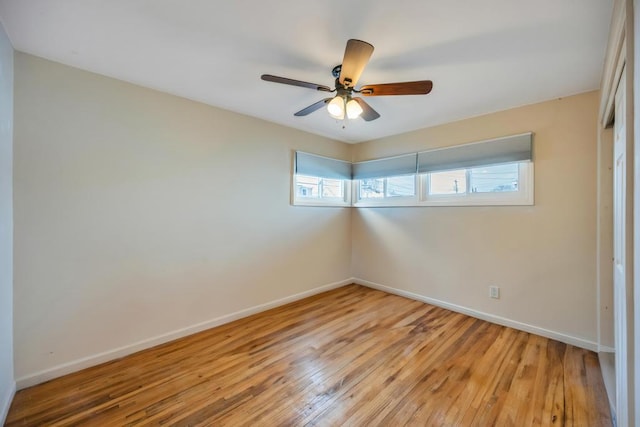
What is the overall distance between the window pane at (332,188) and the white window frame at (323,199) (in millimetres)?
46

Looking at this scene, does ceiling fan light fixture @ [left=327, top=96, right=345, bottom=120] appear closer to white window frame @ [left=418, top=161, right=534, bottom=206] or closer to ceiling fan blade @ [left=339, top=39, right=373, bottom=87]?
ceiling fan blade @ [left=339, top=39, right=373, bottom=87]

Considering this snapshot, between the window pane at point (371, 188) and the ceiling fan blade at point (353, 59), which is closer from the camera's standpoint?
the ceiling fan blade at point (353, 59)

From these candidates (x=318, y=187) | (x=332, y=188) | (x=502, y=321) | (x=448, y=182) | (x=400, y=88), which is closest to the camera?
(x=400, y=88)

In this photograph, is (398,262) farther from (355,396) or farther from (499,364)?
(355,396)

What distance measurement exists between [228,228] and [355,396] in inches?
74.6

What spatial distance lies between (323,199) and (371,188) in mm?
777

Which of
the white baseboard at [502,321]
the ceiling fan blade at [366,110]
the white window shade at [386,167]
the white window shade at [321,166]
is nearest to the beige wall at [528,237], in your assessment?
the white baseboard at [502,321]

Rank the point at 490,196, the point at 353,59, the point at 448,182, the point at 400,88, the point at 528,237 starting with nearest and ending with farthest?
the point at 353,59, the point at 400,88, the point at 528,237, the point at 490,196, the point at 448,182

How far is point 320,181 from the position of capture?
3.79m

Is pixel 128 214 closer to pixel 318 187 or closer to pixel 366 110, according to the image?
pixel 366 110

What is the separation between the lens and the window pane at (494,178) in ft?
8.91

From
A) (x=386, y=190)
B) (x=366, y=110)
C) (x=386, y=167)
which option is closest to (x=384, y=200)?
(x=386, y=190)

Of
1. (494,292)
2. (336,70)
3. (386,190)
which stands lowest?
(494,292)

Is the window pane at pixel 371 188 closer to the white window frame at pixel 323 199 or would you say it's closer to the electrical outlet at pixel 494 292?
the white window frame at pixel 323 199
